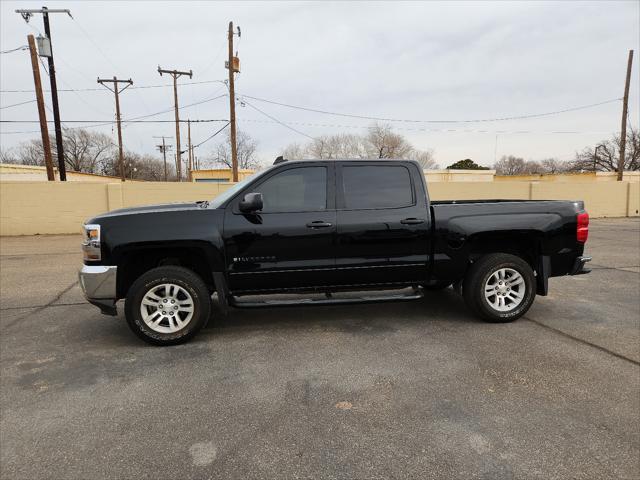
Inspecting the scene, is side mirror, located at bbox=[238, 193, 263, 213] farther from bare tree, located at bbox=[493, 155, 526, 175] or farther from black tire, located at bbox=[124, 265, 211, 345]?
bare tree, located at bbox=[493, 155, 526, 175]

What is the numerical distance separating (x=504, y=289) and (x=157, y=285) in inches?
151

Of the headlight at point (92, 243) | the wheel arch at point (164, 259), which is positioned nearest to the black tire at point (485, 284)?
the wheel arch at point (164, 259)

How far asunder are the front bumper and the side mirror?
4.69ft

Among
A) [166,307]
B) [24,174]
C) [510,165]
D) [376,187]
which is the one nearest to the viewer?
[166,307]

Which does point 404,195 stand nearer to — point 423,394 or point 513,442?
point 423,394

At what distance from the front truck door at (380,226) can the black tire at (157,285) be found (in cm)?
148

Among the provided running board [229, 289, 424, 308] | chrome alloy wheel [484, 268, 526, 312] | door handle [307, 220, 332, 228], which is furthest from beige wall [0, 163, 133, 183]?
chrome alloy wheel [484, 268, 526, 312]

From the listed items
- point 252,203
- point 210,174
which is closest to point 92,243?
point 252,203

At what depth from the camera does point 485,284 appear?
466cm

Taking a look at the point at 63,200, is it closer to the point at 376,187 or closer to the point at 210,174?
the point at 376,187

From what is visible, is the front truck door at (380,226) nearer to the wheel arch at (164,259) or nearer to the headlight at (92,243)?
Answer: the wheel arch at (164,259)

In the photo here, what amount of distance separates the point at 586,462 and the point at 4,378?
4367 mm

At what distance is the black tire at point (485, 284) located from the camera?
4.65 metres

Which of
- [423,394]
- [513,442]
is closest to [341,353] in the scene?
[423,394]
